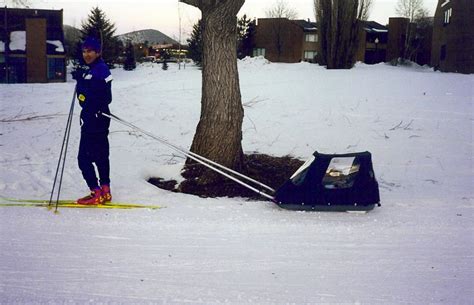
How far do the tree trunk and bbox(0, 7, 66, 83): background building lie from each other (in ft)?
102

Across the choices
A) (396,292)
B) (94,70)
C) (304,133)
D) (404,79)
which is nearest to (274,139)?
(304,133)

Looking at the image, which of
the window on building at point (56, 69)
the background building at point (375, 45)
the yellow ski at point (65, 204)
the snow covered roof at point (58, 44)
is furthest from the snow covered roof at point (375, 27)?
the yellow ski at point (65, 204)

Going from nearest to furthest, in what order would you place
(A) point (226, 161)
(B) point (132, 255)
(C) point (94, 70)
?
(B) point (132, 255), (C) point (94, 70), (A) point (226, 161)

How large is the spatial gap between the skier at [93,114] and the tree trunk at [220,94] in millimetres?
1598

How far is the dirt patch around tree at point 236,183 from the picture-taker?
657 centimetres

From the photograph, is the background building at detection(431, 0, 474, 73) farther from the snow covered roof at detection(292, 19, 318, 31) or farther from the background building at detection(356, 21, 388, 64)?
the snow covered roof at detection(292, 19, 318, 31)

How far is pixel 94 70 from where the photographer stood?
5.61 m

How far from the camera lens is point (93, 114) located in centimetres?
568

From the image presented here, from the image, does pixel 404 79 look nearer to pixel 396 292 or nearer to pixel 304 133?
pixel 304 133

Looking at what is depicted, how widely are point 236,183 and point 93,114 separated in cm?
224

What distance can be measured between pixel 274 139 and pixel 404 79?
10.5 metres

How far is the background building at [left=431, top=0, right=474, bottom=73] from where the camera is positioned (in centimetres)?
2723

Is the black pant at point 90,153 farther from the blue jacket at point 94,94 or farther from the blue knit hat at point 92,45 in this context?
the blue knit hat at point 92,45

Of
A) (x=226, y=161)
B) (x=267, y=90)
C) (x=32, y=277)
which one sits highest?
(x=267, y=90)
